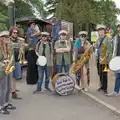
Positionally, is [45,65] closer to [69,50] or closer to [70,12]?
[69,50]

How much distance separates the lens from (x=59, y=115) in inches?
324

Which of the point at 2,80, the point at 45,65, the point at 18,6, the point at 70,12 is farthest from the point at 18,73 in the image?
the point at 18,6

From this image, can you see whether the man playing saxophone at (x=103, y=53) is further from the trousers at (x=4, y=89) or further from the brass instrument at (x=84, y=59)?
the trousers at (x=4, y=89)

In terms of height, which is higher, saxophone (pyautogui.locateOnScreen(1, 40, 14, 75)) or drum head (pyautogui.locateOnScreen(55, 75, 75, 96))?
saxophone (pyautogui.locateOnScreen(1, 40, 14, 75))

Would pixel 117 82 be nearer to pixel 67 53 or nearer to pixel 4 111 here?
pixel 67 53

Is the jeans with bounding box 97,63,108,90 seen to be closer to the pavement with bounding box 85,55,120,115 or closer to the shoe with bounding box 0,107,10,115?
the pavement with bounding box 85,55,120,115

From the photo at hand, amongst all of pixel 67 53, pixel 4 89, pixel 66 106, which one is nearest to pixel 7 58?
pixel 4 89

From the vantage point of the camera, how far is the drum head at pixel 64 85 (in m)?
10.5

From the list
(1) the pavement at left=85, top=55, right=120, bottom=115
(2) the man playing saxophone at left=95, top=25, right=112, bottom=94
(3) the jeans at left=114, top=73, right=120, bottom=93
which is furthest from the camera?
(2) the man playing saxophone at left=95, top=25, right=112, bottom=94

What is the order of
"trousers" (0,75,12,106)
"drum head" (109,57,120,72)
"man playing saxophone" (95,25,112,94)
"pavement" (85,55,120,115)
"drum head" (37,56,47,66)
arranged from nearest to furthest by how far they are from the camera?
1. "trousers" (0,75,12,106)
2. "pavement" (85,55,120,115)
3. "drum head" (109,57,120,72)
4. "man playing saxophone" (95,25,112,94)
5. "drum head" (37,56,47,66)

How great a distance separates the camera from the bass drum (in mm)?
10508

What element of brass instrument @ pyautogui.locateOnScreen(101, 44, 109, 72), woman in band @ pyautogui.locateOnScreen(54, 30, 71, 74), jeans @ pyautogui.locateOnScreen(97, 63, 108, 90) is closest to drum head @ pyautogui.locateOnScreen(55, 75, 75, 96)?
woman in band @ pyautogui.locateOnScreen(54, 30, 71, 74)

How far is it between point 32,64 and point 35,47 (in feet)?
1.64

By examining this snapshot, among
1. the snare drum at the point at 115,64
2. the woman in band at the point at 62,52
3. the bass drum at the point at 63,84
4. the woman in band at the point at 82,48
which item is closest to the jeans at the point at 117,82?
the snare drum at the point at 115,64
